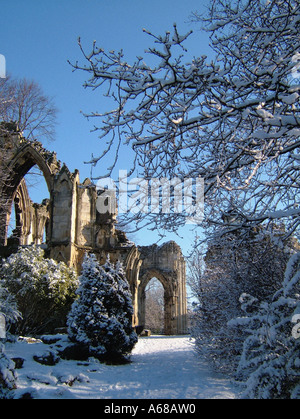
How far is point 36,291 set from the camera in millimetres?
12547

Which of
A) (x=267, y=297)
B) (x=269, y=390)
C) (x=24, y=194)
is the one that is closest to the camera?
(x=269, y=390)

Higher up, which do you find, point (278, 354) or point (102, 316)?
point (102, 316)

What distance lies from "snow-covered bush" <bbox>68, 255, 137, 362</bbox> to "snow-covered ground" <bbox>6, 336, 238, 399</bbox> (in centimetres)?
54

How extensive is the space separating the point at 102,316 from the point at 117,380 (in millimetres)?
2620

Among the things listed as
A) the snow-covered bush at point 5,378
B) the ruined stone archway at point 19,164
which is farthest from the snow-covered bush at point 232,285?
the ruined stone archway at point 19,164

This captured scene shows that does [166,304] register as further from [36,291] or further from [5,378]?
[5,378]

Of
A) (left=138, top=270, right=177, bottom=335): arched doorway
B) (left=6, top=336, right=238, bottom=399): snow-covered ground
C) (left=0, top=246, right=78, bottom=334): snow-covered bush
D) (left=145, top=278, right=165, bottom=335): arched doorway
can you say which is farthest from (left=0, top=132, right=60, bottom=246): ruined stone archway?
(left=145, top=278, right=165, bottom=335): arched doorway

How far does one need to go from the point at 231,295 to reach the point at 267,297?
0.75 m

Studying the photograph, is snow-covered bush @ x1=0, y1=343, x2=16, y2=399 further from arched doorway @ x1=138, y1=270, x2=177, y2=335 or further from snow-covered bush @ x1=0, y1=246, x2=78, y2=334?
arched doorway @ x1=138, y1=270, x2=177, y2=335

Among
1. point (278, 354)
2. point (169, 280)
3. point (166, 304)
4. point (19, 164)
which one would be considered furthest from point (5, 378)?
point (169, 280)

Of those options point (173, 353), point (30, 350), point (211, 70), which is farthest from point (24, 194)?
point (211, 70)

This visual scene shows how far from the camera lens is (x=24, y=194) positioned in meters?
25.4

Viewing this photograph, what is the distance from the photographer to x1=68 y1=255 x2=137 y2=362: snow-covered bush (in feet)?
33.4
